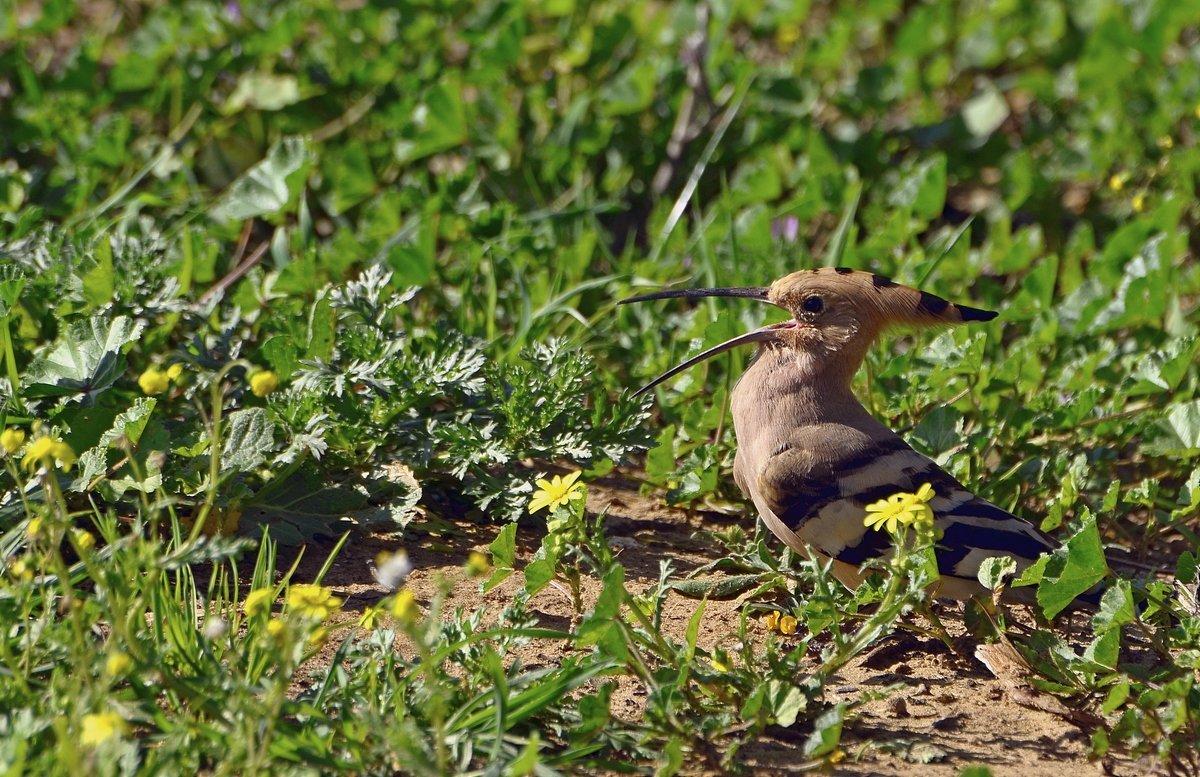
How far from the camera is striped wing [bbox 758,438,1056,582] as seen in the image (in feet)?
9.64

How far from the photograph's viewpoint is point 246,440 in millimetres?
3061

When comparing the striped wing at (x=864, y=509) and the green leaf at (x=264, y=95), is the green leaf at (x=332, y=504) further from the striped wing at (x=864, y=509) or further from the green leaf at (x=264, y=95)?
the green leaf at (x=264, y=95)

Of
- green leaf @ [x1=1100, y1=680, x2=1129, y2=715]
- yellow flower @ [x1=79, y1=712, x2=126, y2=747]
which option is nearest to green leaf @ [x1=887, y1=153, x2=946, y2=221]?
green leaf @ [x1=1100, y1=680, x2=1129, y2=715]

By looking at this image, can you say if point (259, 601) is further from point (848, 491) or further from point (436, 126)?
point (436, 126)

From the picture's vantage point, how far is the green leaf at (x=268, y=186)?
4.25 m

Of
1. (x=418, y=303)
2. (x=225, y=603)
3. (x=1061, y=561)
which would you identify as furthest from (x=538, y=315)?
(x=1061, y=561)

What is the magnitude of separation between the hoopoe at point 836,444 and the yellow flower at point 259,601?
3.61 ft

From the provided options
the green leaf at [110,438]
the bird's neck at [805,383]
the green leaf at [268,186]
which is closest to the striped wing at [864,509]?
the bird's neck at [805,383]

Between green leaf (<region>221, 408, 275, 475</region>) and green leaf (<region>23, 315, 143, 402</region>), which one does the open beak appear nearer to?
green leaf (<region>221, 408, 275, 475</region>)

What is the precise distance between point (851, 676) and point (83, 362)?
5.96 feet

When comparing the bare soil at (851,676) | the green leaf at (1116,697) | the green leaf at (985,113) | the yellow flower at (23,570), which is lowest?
the bare soil at (851,676)

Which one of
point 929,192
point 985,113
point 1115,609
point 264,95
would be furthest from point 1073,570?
point 264,95

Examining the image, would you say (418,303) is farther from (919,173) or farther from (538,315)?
(919,173)

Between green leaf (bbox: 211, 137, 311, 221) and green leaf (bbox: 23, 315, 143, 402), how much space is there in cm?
109
